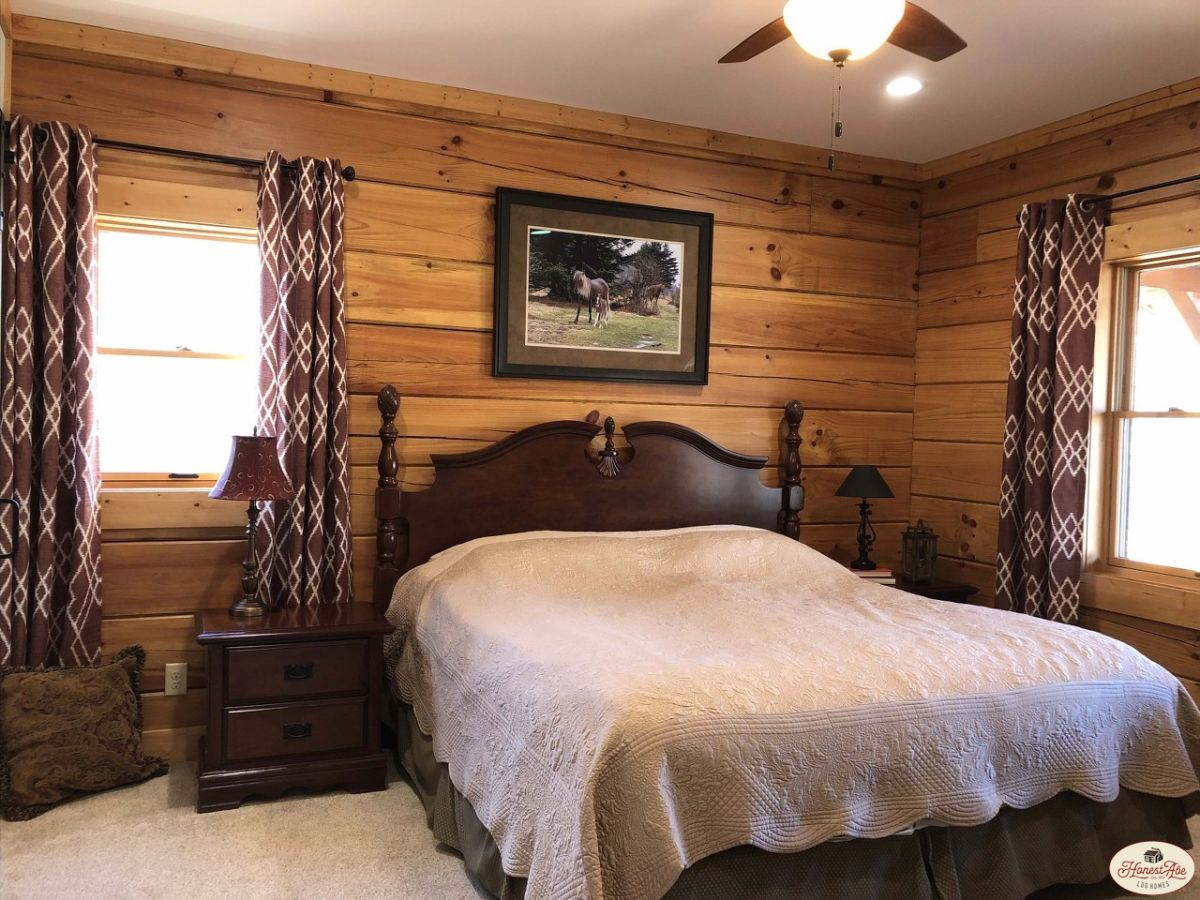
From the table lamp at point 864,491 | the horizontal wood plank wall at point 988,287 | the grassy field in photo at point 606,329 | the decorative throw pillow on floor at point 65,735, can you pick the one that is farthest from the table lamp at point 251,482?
the horizontal wood plank wall at point 988,287

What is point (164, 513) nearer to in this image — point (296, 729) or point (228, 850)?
point (296, 729)

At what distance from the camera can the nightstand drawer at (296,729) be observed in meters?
2.98

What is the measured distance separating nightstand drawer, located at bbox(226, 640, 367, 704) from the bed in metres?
0.20

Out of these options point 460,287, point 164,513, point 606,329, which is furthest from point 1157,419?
point 164,513

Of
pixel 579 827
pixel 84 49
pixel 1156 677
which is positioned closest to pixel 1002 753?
pixel 1156 677

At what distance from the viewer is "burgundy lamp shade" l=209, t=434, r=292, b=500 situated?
3.04m

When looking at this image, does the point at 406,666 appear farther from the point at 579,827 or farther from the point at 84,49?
the point at 84,49

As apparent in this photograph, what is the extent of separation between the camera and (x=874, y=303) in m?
4.52


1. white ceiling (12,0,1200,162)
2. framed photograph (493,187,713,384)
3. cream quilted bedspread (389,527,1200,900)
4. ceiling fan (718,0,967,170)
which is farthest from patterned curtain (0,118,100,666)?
ceiling fan (718,0,967,170)

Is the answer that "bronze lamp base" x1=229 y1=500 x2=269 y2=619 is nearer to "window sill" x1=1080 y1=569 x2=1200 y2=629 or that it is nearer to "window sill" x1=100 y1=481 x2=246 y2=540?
"window sill" x1=100 y1=481 x2=246 y2=540

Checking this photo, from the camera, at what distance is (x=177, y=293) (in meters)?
3.43

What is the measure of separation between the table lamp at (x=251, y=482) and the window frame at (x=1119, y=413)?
307 centimetres

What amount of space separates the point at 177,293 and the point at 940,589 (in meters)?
3.22

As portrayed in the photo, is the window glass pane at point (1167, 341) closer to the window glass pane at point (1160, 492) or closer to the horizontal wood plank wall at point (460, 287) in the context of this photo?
the window glass pane at point (1160, 492)
